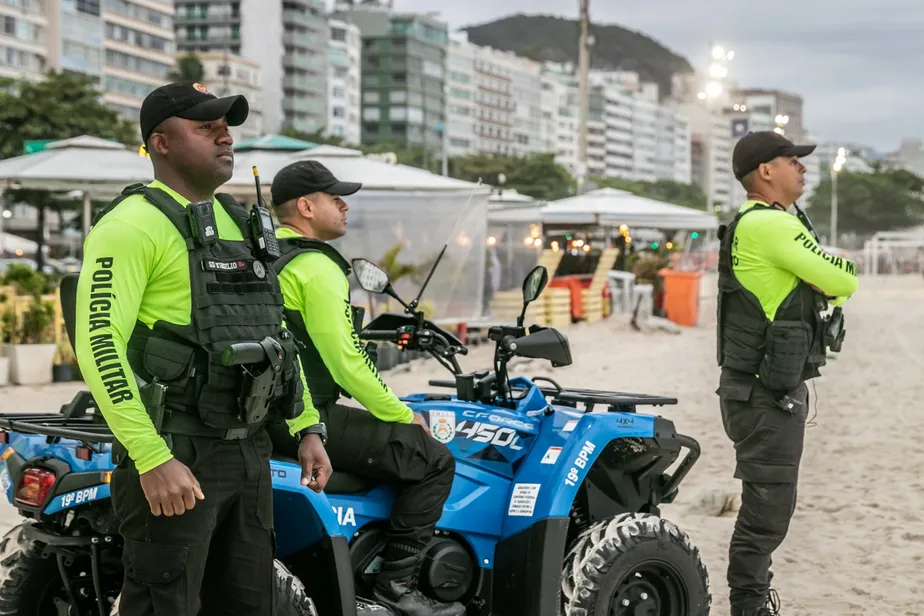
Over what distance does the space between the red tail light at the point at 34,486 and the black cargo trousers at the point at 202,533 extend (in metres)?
0.75

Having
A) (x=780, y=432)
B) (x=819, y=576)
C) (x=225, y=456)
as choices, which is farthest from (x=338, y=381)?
(x=819, y=576)

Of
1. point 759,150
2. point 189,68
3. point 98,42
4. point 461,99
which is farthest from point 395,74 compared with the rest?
point 759,150

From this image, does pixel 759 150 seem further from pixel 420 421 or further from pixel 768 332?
pixel 420 421

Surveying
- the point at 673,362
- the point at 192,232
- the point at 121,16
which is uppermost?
the point at 121,16

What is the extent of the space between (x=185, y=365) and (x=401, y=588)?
5.17 ft

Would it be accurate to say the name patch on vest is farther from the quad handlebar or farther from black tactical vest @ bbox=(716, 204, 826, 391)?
black tactical vest @ bbox=(716, 204, 826, 391)

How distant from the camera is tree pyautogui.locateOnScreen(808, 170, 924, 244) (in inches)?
5197

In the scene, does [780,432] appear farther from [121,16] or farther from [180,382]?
[121,16]

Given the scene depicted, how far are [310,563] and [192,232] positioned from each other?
1.43 meters

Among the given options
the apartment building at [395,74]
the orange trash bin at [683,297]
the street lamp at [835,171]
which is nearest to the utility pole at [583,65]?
the street lamp at [835,171]

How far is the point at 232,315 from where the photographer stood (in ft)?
10.3

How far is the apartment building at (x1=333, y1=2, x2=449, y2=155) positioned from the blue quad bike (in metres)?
130

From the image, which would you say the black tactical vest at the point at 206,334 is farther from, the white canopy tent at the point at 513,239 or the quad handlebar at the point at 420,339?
the white canopy tent at the point at 513,239

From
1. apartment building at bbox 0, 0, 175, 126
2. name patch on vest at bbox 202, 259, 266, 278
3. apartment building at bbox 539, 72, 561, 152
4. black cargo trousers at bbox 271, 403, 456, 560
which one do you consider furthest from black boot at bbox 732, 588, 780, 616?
apartment building at bbox 539, 72, 561, 152
